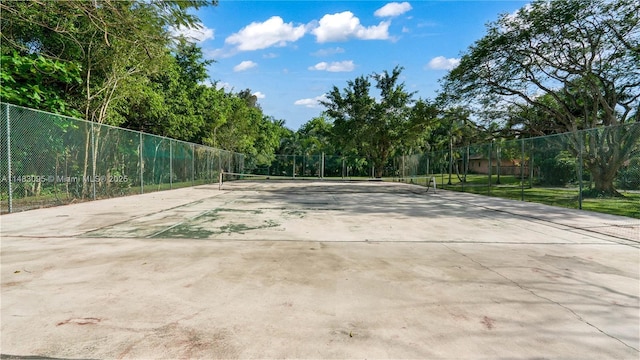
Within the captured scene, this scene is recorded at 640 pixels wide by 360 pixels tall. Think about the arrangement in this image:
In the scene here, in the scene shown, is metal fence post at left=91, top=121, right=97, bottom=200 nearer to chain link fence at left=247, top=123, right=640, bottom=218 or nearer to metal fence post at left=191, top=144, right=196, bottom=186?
metal fence post at left=191, top=144, right=196, bottom=186

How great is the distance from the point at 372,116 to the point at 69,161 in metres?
25.7

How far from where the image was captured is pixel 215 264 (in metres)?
4.30

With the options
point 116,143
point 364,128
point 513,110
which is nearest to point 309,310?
point 116,143

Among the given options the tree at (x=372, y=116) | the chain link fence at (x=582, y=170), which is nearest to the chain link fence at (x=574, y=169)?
the chain link fence at (x=582, y=170)

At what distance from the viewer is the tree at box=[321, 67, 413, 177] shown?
31828 mm

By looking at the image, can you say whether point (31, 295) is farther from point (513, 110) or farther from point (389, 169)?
point (389, 169)

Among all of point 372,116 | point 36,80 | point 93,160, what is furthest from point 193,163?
point 372,116

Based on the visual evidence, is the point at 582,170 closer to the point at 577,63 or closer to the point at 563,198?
the point at 563,198

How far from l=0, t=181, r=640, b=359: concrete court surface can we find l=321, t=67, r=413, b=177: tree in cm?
2574

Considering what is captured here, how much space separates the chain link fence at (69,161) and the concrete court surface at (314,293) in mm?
2834

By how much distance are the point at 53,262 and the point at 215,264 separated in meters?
2.01

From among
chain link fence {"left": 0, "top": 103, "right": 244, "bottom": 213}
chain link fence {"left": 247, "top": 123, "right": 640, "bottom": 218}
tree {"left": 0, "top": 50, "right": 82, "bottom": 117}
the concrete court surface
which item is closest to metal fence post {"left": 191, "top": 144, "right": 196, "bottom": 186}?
chain link fence {"left": 0, "top": 103, "right": 244, "bottom": 213}

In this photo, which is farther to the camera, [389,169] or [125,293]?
[389,169]

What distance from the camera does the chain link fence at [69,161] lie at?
8.27 metres
